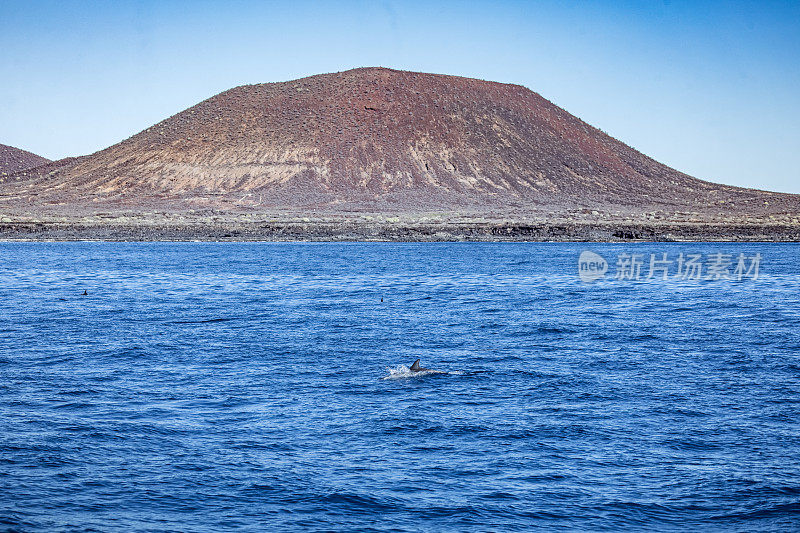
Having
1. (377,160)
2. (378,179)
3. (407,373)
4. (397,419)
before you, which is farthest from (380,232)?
(397,419)

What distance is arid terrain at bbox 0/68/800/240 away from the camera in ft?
294

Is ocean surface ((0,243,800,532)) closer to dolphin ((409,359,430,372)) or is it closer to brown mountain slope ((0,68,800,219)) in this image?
dolphin ((409,359,430,372))

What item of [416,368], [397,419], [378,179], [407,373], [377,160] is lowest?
[397,419]

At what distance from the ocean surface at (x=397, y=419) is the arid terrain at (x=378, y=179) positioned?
61.2 m

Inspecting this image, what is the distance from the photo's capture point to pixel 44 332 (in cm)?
2259

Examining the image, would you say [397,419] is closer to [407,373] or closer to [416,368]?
[416,368]

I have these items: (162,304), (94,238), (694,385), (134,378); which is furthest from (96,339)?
(94,238)

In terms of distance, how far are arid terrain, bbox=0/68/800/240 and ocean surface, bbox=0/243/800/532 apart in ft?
201

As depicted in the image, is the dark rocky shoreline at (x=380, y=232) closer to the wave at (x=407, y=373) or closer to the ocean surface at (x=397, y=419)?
the ocean surface at (x=397, y=419)

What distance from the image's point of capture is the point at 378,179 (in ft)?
390

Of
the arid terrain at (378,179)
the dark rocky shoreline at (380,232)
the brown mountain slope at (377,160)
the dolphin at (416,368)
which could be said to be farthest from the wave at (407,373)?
the brown mountain slope at (377,160)

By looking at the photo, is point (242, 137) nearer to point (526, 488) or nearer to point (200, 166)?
point (200, 166)

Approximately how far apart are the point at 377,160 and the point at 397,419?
112 m

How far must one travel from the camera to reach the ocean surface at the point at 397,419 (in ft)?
30.9
